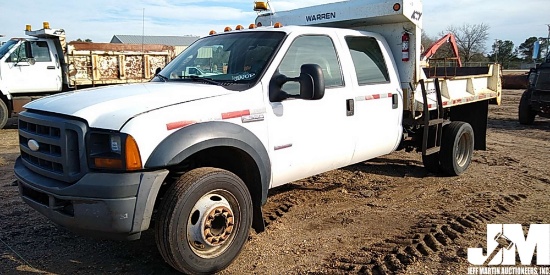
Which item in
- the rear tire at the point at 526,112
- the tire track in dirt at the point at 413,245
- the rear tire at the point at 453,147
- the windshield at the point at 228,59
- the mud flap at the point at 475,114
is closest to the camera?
the tire track in dirt at the point at 413,245

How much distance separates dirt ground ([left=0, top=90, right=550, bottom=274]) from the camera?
354 centimetres

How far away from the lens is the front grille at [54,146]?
2971 millimetres

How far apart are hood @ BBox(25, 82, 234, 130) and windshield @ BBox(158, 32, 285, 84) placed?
0.31m

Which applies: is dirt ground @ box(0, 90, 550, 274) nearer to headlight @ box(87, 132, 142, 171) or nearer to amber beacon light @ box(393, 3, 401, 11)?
headlight @ box(87, 132, 142, 171)

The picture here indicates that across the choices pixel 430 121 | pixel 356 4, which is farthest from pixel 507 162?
pixel 356 4

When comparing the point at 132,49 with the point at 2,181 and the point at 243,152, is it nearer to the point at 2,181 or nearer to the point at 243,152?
the point at 2,181

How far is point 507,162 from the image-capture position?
24.0ft

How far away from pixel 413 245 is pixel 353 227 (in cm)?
67

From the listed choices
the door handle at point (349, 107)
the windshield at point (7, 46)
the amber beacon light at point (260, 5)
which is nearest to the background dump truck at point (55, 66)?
the windshield at point (7, 46)

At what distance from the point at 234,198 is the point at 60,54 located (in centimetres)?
1178

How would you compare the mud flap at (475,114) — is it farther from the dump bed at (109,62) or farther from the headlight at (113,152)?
the dump bed at (109,62)

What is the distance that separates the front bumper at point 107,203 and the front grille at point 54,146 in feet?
0.36

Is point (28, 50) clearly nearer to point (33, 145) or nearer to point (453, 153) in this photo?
point (33, 145)

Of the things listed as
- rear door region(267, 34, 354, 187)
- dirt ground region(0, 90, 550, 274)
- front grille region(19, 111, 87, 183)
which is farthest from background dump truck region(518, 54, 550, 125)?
front grille region(19, 111, 87, 183)
